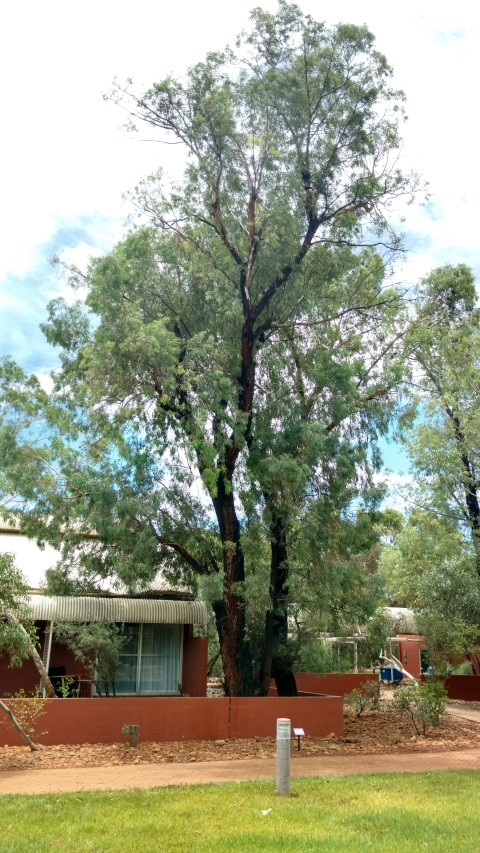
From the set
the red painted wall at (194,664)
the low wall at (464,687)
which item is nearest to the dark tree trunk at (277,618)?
the red painted wall at (194,664)

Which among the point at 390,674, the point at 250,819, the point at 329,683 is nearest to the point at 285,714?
the point at 250,819

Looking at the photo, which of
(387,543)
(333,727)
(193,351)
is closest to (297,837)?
(333,727)

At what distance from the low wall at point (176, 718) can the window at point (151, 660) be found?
571cm

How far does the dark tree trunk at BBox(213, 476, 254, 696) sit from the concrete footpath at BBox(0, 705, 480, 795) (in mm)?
3212

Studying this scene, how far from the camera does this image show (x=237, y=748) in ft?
45.8

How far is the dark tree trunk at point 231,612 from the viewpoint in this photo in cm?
1655

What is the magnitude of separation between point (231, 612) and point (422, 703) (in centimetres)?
460

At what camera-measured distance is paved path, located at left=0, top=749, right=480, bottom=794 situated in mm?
10375

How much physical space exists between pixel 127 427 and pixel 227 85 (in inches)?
320

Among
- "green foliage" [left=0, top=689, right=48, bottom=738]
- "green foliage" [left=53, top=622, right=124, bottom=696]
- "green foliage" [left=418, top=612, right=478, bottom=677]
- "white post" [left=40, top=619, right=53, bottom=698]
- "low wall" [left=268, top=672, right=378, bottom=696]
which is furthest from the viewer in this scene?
"low wall" [left=268, top=672, right=378, bottom=696]

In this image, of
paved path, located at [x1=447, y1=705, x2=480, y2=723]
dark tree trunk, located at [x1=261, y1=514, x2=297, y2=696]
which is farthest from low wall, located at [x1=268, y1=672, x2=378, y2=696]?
dark tree trunk, located at [x1=261, y1=514, x2=297, y2=696]

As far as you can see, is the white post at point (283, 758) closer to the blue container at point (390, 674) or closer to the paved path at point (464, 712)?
the paved path at point (464, 712)

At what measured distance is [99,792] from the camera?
967 centimetres

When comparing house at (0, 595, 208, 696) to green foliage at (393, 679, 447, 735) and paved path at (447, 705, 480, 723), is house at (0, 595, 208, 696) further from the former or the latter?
paved path at (447, 705, 480, 723)
